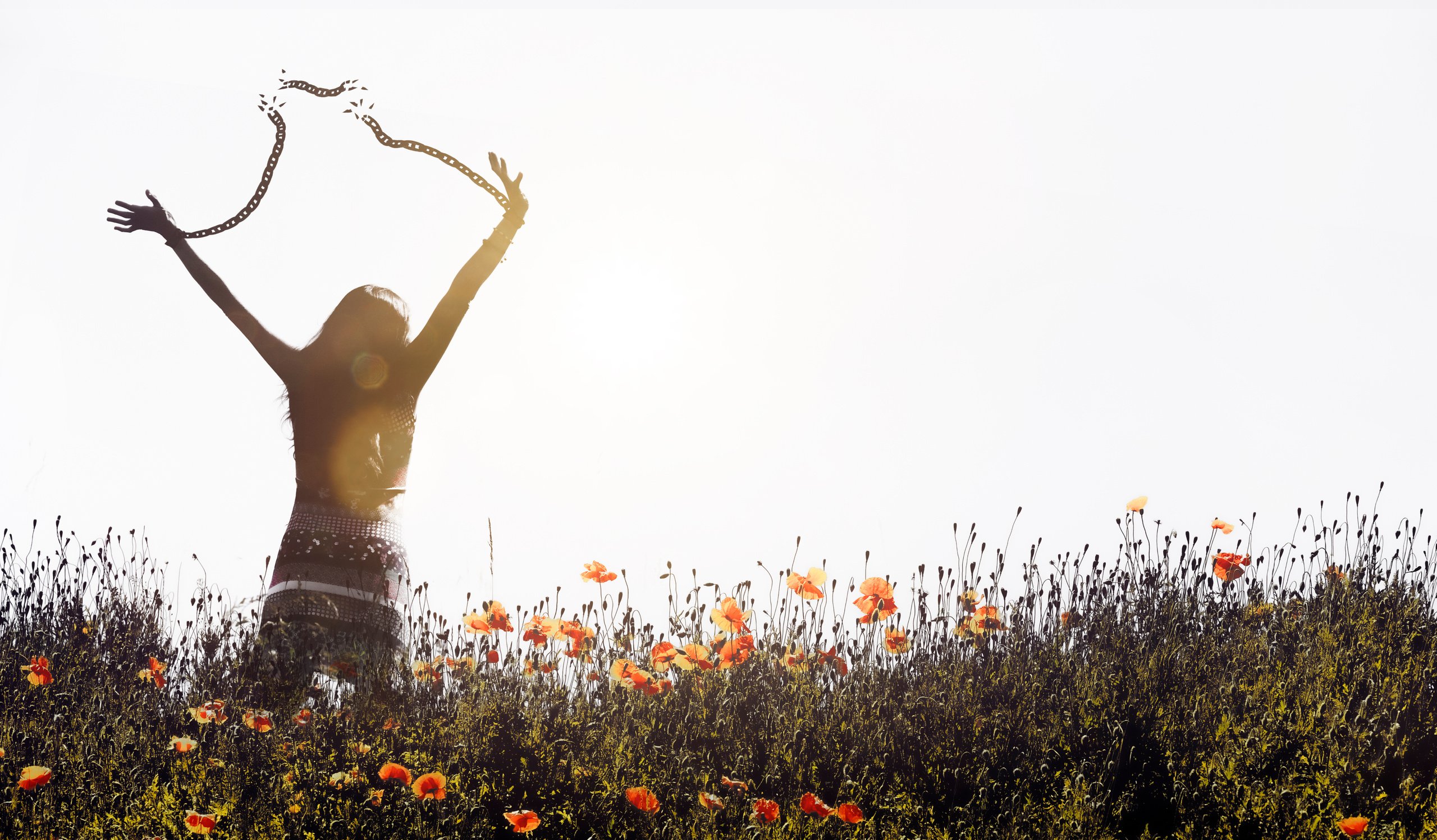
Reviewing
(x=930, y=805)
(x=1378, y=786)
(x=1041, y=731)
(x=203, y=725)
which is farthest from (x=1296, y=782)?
(x=203, y=725)

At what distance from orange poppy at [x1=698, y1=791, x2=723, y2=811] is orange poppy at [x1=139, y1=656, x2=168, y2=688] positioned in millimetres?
2771

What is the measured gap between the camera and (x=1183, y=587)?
4621 millimetres

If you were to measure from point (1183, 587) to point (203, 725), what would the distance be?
408 centimetres

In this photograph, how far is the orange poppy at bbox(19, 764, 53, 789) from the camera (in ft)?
11.3

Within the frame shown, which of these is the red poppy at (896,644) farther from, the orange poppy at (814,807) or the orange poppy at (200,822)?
the orange poppy at (200,822)

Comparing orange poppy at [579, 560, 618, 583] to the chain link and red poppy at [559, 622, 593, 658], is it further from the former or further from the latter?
the chain link

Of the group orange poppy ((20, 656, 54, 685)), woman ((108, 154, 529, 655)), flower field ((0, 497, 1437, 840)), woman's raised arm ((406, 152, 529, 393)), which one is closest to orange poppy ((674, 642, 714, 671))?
flower field ((0, 497, 1437, 840))

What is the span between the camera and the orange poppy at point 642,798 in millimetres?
3090

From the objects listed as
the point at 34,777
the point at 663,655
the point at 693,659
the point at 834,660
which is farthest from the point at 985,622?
the point at 34,777

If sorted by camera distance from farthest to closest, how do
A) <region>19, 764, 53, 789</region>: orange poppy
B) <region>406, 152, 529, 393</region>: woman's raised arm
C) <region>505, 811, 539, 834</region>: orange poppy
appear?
1. <region>406, 152, 529, 393</region>: woman's raised arm
2. <region>19, 764, 53, 789</region>: orange poppy
3. <region>505, 811, 539, 834</region>: orange poppy

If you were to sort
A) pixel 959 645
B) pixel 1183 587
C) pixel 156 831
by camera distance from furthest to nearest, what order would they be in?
1. pixel 1183 587
2. pixel 959 645
3. pixel 156 831

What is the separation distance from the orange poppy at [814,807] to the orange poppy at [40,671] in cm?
319

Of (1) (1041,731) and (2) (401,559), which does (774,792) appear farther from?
(2) (401,559)

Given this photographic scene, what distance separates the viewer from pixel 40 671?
4.35m
